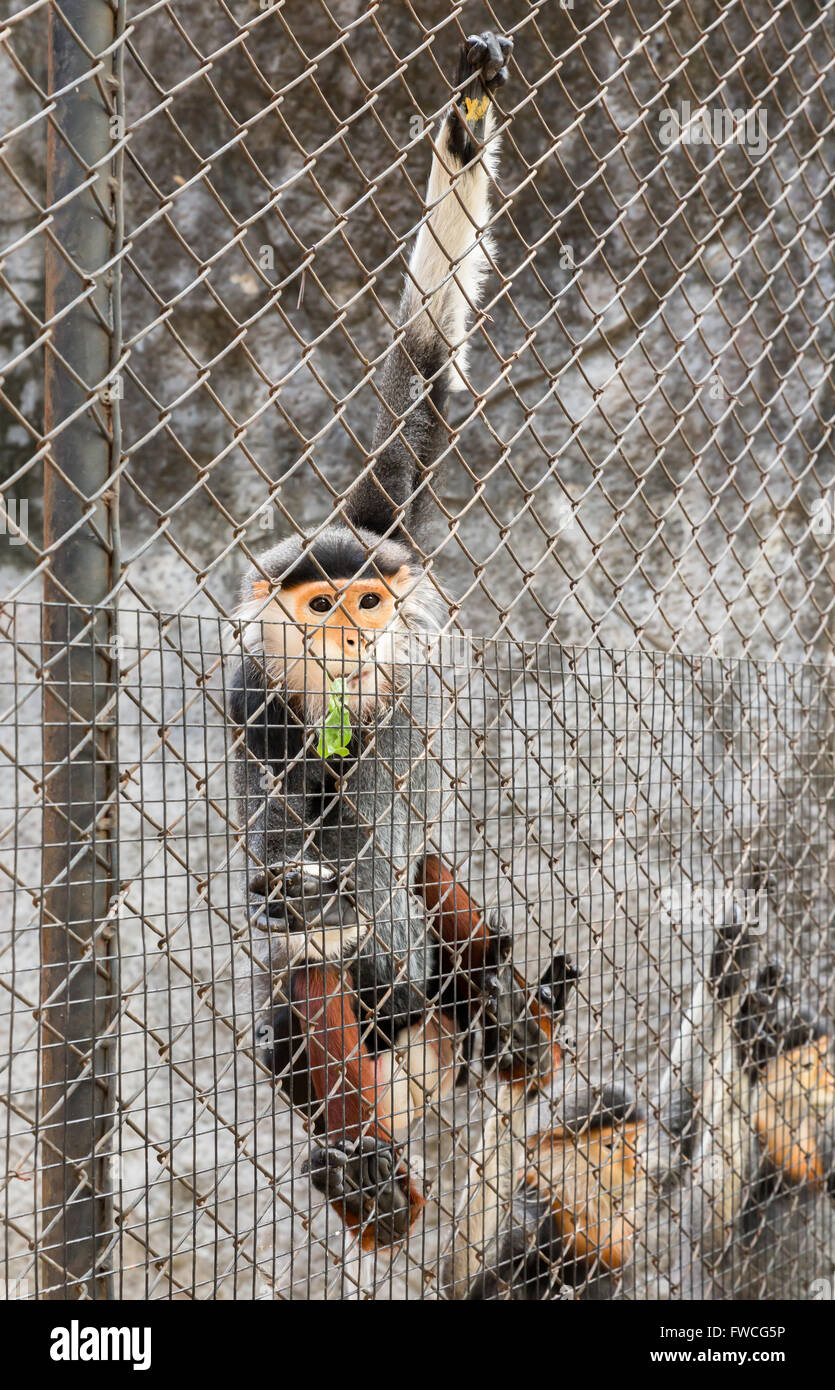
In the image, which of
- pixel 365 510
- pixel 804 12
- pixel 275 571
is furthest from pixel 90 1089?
pixel 804 12

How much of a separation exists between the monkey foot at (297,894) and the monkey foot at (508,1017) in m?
0.28

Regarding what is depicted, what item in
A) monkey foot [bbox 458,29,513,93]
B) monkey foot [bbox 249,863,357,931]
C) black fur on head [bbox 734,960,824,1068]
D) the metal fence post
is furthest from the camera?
black fur on head [bbox 734,960,824,1068]

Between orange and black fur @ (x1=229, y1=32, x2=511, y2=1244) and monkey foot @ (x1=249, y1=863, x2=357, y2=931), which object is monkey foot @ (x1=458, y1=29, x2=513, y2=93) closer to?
orange and black fur @ (x1=229, y1=32, x2=511, y2=1244)

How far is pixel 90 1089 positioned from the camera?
45.1 inches

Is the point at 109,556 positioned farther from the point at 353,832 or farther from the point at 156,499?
the point at 156,499

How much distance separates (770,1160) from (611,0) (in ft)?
7.93

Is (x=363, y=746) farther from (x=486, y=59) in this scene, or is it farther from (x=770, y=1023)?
(x=770, y=1023)

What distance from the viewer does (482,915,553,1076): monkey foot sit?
1818 mm

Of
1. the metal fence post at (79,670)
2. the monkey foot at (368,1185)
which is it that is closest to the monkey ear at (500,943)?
the monkey foot at (368,1185)

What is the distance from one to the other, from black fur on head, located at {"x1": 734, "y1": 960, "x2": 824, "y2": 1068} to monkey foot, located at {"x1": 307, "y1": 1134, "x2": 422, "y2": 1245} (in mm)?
868

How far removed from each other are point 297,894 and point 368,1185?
466mm

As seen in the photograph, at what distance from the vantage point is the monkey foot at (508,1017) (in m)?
1.82

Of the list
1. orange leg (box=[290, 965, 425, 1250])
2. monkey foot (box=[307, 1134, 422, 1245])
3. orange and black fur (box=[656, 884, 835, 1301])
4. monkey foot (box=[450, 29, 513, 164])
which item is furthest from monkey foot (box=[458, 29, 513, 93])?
monkey foot (box=[307, 1134, 422, 1245])
